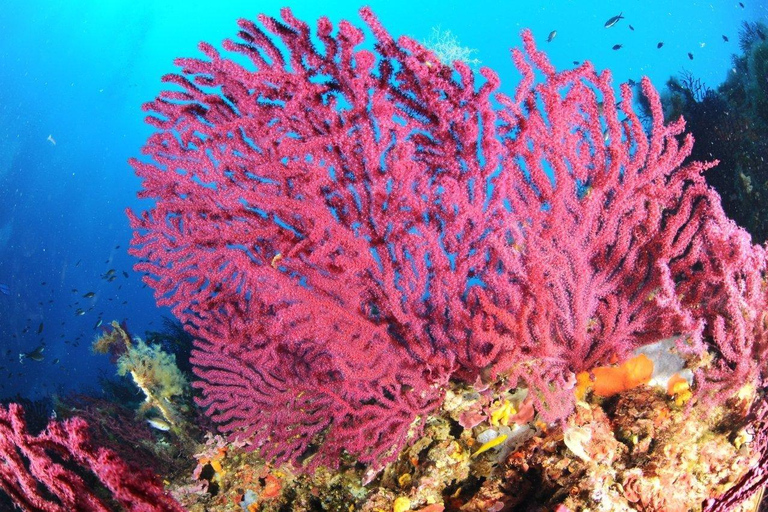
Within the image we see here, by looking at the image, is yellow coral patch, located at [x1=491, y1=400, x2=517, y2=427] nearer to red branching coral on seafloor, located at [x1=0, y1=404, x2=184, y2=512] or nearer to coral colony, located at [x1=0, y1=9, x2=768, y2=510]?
coral colony, located at [x1=0, y1=9, x2=768, y2=510]

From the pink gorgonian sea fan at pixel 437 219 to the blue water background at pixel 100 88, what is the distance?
45140 millimetres

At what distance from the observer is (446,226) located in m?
2.75

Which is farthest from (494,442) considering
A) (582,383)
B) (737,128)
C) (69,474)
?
(737,128)

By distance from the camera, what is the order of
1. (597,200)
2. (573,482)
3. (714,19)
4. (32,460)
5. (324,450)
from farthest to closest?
(714,19)
(324,450)
(597,200)
(573,482)
(32,460)

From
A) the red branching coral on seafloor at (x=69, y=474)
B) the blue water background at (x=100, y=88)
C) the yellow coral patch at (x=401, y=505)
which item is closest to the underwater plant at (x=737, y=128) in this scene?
the yellow coral patch at (x=401, y=505)

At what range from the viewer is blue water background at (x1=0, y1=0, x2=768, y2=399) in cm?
6762

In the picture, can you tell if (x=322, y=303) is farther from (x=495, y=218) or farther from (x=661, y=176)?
(x=661, y=176)

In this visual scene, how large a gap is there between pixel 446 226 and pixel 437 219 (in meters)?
0.17

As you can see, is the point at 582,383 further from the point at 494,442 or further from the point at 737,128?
the point at 737,128

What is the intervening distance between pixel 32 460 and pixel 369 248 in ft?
6.40

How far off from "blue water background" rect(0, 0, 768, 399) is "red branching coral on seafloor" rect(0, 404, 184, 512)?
4482cm

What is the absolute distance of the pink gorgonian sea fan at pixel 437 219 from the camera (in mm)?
2635

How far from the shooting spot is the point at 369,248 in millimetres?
2826

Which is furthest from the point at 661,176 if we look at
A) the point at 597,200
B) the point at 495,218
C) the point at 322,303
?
the point at 322,303
